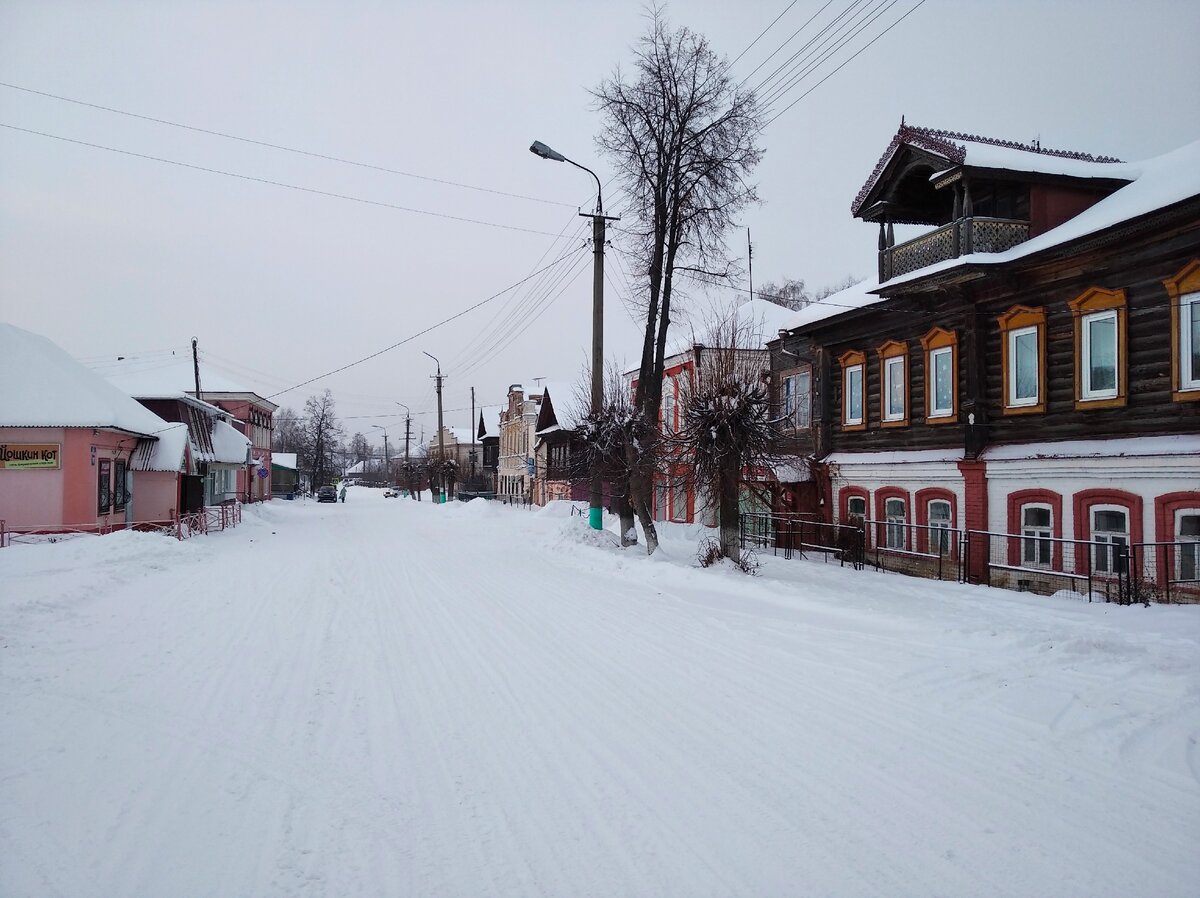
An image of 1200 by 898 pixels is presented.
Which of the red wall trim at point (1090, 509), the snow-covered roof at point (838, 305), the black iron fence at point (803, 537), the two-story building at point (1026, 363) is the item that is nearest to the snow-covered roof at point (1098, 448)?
the two-story building at point (1026, 363)

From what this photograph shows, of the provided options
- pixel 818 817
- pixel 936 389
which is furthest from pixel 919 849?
A: pixel 936 389

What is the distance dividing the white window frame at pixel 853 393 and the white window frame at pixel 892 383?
0.79 meters

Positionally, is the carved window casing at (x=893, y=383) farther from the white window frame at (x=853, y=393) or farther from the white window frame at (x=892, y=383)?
the white window frame at (x=853, y=393)

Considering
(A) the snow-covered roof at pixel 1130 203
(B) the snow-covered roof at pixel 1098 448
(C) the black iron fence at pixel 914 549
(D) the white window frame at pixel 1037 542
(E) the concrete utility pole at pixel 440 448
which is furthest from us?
(E) the concrete utility pole at pixel 440 448

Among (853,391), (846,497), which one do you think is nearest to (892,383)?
(853,391)

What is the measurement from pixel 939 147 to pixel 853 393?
6.76 m

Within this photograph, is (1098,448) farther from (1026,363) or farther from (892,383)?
(892,383)

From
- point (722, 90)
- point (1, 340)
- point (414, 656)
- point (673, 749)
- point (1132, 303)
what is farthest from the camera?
point (1, 340)

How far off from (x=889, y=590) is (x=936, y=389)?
19.7ft

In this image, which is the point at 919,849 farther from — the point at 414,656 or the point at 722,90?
the point at 722,90

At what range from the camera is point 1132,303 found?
13.0 metres

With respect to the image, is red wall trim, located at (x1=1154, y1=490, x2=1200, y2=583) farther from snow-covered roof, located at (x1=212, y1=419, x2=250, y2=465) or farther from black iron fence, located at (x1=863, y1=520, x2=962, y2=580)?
snow-covered roof, located at (x1=212, y1=419, x2=250, y2=465)

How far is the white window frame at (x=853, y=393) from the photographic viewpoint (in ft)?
65.8

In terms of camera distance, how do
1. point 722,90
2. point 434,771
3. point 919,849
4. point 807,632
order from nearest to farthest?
point 919,849
point 434,771
point 807,632
point 722,90
